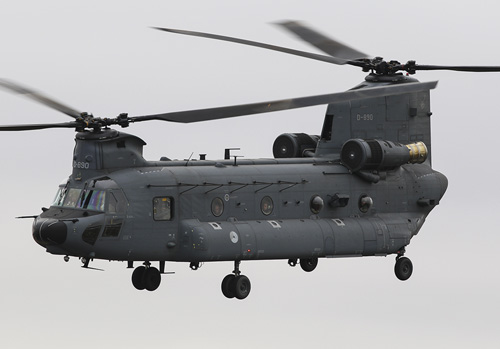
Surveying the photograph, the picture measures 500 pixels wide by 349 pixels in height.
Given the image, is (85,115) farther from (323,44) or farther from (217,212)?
(323,44)

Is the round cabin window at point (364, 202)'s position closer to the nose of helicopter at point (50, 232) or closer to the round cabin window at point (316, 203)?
the round cabin window at point (316, 203)

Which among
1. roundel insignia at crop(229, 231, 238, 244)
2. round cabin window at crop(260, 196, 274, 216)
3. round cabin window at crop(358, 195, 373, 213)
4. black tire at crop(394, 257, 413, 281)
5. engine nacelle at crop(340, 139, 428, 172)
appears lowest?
black tire at crop(394, 257, 413, 281)

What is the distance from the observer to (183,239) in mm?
37344

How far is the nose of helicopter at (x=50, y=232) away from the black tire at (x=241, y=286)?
5048 mm

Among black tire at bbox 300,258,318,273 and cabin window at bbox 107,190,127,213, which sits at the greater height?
cabin window at bbox 107,190,127,213

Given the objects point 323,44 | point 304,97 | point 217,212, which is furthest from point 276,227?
point 323,44

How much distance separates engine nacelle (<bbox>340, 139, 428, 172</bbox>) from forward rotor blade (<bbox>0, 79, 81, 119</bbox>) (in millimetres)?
8505

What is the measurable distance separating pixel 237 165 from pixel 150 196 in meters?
3.32

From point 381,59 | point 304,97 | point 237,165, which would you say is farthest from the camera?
point 381,59

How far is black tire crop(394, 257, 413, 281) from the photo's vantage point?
41688 millimetres

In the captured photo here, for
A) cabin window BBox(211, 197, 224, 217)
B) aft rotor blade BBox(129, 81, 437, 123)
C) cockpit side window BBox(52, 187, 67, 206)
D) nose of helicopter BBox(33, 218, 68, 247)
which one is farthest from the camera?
cabin window BBox(211, 197, 224, 217)

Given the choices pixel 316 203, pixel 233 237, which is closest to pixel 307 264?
pixel 316 203

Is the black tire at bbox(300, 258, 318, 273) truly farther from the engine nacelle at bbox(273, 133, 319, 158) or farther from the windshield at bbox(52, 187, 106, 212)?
the windshield at bbox(52, 187, 106, 212)

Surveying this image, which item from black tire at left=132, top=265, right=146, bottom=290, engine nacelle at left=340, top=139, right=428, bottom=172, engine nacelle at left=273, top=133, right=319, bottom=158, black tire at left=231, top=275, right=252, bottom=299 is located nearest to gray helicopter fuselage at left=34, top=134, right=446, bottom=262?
engine nacelle at left=340, top=139, right=428, bottom=172
